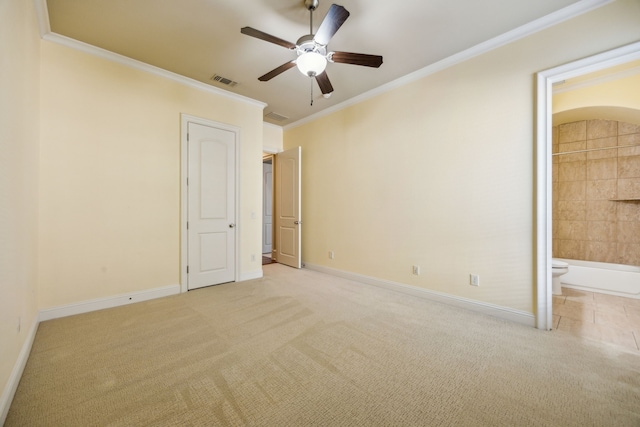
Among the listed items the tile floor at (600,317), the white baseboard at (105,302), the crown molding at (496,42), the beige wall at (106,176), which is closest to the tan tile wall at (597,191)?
the tile floor at (600,317)

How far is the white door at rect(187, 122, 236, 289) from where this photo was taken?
11.7 feet

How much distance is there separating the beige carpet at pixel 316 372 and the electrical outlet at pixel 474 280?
1.12 ft

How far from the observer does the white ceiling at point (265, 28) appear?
87.1 inches

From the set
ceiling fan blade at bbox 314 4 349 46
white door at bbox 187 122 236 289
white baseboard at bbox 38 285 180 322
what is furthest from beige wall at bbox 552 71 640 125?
white baseboard at bbox 38 285 180 322

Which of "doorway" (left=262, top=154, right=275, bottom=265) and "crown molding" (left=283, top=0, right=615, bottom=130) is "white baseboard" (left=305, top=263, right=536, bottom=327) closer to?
"crown molding" (left=283, top=0, right=615, bottom=130)

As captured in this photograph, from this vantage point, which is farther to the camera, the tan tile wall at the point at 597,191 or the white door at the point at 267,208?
the white door at the point at 267,208

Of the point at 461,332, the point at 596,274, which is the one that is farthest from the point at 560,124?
the point at 461,332

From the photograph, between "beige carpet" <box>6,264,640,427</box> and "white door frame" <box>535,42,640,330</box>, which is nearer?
"beige carpet" <box>6,264,640,427</box>

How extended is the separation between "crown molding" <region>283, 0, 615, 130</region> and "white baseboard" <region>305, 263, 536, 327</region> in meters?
2.76

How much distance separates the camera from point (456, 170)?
2.98 metres

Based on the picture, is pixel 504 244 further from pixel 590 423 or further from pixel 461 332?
pixel 590 423

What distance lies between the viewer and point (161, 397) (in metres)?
1.51

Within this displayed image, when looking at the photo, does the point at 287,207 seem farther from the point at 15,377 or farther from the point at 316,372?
the point at 15,377

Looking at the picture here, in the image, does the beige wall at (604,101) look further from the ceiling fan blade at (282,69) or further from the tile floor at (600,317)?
the ceiling fan blade at (282,69)
